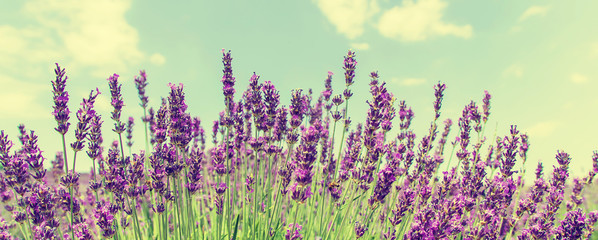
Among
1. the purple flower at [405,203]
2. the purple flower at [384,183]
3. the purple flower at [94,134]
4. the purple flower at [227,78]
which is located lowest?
the purple flower at [405,203]

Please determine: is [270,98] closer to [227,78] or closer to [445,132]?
[227,78]

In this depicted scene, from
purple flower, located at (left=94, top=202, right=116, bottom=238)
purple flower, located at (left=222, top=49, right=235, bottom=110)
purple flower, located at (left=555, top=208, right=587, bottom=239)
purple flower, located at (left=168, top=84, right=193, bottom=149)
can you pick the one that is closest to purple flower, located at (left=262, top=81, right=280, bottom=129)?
purple flower, located at (left=222, top=49, right=235, bottom=110)

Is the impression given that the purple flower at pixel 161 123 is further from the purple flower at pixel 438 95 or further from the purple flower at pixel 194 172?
the purple flower at pixel 438 95

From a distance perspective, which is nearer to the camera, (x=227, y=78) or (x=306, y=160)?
(x=306, y=160)

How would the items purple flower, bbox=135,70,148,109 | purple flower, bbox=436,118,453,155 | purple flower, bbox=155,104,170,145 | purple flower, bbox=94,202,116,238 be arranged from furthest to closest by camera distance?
purple flower, bbox=436,118,453,155 < purple flower, bbox=135,70,148,109 < purple flower, bbox=155,104,170,145 < purple flower, bbox=94,202,116,238

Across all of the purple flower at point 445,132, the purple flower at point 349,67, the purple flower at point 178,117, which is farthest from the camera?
the purple flower at point 445,132

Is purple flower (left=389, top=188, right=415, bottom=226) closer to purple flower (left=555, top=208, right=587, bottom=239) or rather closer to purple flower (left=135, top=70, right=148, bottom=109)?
purple flower (left=555, top=208, right=587, bottom=239)

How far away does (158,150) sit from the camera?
11.4ft

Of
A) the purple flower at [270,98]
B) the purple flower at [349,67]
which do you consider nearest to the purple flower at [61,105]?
the purple flower at [270,98]

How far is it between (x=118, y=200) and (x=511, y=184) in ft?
14.7

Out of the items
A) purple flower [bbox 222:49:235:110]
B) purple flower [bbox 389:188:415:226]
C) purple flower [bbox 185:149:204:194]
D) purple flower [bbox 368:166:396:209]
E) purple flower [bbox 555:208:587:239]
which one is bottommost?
purple flower [bbox 555:208:587:239]

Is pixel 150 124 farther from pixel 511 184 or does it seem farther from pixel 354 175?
pixel 511 184

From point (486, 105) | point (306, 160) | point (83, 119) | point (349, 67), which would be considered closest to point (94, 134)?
point (83, 119)

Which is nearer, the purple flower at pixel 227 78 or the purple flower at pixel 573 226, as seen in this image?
the purple flower at pixel 573 226
